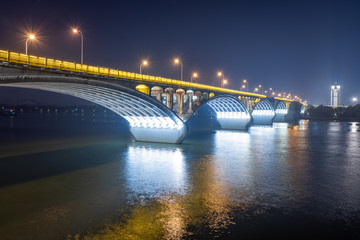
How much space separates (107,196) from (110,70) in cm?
1795

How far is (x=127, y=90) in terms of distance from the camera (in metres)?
31.5

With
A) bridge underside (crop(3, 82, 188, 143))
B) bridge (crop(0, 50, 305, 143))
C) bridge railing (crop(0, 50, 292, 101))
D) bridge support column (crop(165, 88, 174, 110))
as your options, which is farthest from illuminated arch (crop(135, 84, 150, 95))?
bridge support column (crop(165, 88, 174, 110))

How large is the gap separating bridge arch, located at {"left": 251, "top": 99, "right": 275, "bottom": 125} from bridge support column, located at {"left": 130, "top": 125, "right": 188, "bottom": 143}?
6264cm

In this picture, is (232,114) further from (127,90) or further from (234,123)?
(127,90)

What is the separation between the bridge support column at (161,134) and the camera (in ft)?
127

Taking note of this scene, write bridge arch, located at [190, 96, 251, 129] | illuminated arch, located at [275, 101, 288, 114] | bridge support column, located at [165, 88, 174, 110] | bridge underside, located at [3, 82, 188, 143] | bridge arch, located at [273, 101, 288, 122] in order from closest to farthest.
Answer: bridge underside, located at [3, 82, 188, 143] → bridge support column, located at [165, 88, 174, 110] → bridge arch, located at [190, 96, 251, 129] → illuminated arch, located at [275, 101, 288, 114] → bridge arch, located at [273, 101, 288, 122]

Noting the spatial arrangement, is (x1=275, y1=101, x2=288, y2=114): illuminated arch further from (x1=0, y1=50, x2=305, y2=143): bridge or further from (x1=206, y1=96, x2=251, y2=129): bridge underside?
(x1=0, y1=50, x2=305, y2=143): bridge

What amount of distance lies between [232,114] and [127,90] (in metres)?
45.4

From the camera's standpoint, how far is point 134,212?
12414mm

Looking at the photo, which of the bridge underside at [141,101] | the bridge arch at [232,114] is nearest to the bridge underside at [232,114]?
the bridge arch at [232,114]

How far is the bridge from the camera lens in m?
21.5

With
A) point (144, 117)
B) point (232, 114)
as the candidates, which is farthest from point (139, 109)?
point (232, 114)

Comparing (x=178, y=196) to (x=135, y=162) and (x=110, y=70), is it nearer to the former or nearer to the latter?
(x=135, y=162)

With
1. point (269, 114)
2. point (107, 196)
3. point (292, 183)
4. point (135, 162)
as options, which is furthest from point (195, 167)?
point (269, 114)
